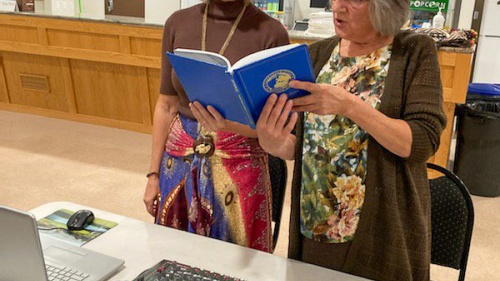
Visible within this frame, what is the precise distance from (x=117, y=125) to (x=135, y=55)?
30.1 inches

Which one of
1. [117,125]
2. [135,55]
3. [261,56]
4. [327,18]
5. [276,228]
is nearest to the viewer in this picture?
[261,56]

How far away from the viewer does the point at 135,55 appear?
14.2 ft

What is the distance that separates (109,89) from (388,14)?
12.5 ft

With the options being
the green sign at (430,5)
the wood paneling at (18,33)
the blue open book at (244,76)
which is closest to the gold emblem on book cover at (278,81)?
the blue open book at (244,76)

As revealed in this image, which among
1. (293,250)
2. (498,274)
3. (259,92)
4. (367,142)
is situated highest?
(259,92)

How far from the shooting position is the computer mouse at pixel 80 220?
1.44m

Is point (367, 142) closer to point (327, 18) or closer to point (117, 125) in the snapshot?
point (327, 18)

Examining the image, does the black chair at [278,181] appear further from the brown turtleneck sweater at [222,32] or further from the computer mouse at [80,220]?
the computer mouse at [80,220]

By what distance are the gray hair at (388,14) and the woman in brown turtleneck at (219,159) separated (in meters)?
0.36

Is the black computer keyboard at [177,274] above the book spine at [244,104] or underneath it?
underneath

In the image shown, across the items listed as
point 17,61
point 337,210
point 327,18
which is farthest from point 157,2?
point 337,210

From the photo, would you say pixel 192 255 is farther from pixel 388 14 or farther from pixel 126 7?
pixel 126 7

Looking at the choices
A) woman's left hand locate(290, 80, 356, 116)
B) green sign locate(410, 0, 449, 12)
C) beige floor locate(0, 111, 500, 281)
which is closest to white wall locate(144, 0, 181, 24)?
beige floor locate(0, 111, 500, 281)

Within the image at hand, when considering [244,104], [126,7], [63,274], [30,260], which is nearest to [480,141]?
[244,104]
